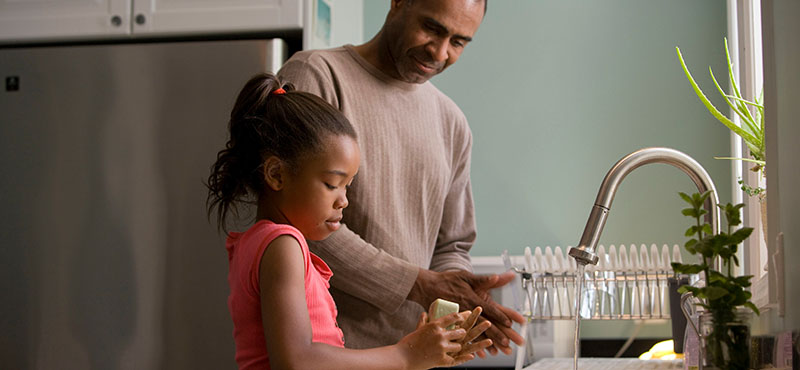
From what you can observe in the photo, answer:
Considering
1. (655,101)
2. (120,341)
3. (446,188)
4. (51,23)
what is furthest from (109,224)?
(655,101)

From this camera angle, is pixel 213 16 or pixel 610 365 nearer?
pixel 610 365

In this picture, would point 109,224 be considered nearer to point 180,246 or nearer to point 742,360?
point 180,246

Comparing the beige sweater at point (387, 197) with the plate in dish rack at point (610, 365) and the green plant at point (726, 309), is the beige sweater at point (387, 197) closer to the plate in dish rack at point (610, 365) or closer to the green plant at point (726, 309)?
the plate in dish rack at point (610, 365)

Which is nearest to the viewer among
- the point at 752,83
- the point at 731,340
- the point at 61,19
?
the point at 731,340

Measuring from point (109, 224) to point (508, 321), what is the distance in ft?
4.58

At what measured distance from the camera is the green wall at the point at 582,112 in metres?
2.62

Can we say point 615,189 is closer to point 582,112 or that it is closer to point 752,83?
point 752,83

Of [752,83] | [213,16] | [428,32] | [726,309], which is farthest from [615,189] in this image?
[213,16]

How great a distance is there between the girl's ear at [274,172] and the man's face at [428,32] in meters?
0.54

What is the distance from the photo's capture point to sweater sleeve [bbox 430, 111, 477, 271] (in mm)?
1650

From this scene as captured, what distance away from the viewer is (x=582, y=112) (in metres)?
2.73

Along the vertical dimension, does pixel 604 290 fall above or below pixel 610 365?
above

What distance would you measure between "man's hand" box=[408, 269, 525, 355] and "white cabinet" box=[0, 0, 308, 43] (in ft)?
3.60

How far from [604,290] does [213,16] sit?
1.34 meters
